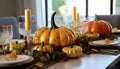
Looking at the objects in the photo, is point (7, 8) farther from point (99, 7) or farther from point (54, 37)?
point (54, 37)

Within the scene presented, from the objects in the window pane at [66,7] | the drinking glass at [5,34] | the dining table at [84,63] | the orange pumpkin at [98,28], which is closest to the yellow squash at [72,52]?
the dining table at [84,63]

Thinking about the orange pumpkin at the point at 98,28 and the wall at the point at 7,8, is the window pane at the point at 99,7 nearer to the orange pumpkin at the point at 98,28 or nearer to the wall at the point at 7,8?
the wall at the point at 7,8

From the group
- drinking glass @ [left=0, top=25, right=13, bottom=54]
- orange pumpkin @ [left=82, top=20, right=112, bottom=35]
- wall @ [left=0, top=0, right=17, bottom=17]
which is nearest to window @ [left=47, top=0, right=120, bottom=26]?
wall @ [left=0, top=0, right=17, bottom=17]

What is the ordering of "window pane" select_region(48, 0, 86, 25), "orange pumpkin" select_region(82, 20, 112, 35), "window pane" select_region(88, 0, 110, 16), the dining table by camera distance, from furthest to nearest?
"window pane" select_region(48, 0, 86, 25), "window pane" select_region(88, 0, 110, 16), "orange pumpkin" select_region(82, 20, 112, 35), the dining table

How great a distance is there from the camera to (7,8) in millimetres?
4449

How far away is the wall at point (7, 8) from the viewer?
4.35 metres

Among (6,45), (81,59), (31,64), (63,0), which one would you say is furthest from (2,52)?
(63,0)

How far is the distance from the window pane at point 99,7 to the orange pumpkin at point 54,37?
3.24 meters

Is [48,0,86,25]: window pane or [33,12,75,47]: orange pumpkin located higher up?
[48,0,86,25]: window pane

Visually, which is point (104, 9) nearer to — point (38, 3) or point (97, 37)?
point (38, 3)

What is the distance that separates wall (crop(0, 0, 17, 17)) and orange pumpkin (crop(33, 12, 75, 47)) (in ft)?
10.3

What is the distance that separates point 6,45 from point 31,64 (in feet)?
1.31

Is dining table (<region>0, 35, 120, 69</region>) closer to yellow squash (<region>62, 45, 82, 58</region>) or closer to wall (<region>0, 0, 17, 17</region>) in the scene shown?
yellow squash (<region>62, 45, 82, 58</region>)

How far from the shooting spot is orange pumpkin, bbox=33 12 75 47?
4.45 ft
